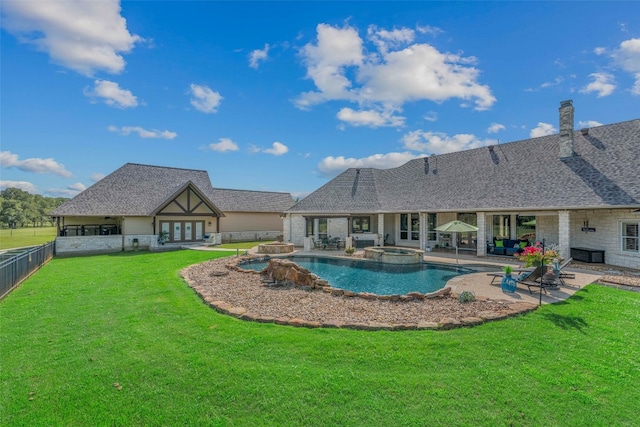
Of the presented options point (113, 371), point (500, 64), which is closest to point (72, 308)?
point (113, 371)

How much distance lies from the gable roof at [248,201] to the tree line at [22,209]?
72.8ft

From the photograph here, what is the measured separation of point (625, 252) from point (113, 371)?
19796 mm

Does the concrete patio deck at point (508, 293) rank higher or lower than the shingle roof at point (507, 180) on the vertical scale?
lower

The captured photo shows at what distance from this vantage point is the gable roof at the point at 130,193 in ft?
75.3

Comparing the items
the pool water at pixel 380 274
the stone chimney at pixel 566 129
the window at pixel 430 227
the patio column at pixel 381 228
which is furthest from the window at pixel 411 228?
the stone chimney at pixel 566 129

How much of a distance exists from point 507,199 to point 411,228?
711 cm

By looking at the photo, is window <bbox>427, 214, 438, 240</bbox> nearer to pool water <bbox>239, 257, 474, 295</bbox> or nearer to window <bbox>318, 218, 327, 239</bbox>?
pool water <bbox>239, 257, 474, 295</bbox>

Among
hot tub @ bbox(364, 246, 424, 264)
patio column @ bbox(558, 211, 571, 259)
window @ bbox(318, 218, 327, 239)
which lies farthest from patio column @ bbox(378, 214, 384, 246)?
patio column @ bbox(558, 211, 571, 259)

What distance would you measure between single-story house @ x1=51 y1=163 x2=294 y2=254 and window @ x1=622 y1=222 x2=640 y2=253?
2668 cm

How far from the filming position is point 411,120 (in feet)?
78.7

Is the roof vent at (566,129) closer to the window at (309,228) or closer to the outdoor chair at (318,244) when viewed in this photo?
the outdoor chair at (318,244)

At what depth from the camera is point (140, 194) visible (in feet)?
86.5

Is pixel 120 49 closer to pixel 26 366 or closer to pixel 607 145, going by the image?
pixel 26 366

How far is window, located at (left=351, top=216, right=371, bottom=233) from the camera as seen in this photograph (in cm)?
2464
